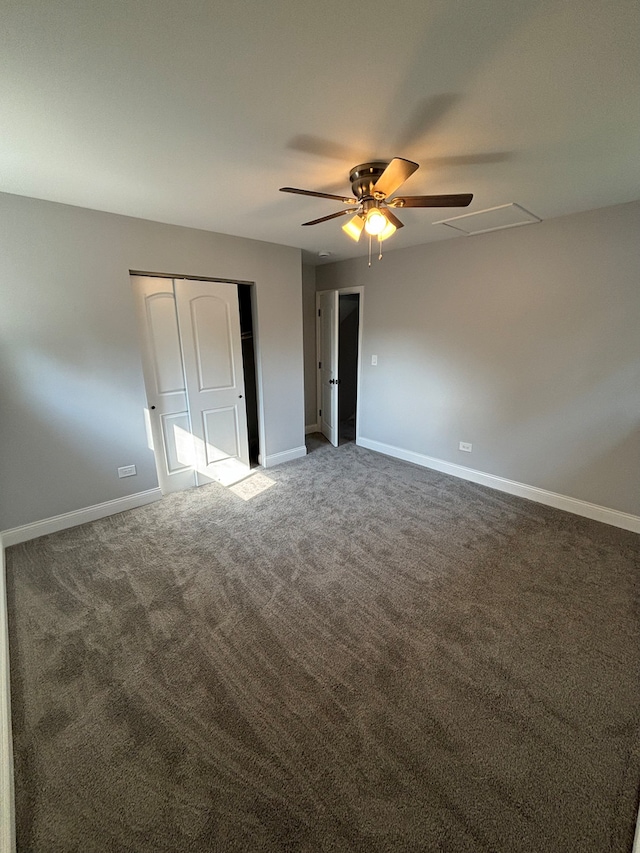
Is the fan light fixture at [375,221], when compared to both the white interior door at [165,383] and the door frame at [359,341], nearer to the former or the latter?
the white interior door at [165,383]

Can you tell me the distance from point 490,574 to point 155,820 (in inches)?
83.2

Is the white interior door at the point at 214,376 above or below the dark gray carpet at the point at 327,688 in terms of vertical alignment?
above

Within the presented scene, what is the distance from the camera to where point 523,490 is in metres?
3.27

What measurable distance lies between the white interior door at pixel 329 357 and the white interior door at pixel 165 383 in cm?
196

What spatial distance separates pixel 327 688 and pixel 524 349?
3.10 metres

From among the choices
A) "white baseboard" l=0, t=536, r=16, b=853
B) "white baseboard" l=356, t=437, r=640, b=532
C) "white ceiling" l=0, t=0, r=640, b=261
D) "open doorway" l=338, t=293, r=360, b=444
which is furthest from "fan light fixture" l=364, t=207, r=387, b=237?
"open doorway" l=338, t=293, r=360, b=444

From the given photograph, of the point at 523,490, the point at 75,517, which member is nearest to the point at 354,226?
the point at 523,490

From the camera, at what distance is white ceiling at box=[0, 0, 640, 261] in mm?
989

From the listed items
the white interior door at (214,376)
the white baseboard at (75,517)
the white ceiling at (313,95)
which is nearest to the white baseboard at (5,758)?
the white baseboard at (75,517)

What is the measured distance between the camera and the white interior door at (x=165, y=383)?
9.91ft

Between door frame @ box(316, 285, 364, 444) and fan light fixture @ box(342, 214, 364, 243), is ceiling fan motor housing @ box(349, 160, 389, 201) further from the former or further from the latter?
door frame @ box(316, 285, 364, 444)

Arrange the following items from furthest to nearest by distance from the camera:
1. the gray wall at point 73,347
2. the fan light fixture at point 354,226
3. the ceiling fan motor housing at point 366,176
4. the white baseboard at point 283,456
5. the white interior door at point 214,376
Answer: the white baseboard at point 283,456, the white interior door at point 214,376, the gray wall at point 73,347, the fan light fixture at point 354,226, the ceiling fan motor housing at point 366,176

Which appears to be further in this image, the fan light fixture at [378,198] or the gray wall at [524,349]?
the gray wall at [524,349]

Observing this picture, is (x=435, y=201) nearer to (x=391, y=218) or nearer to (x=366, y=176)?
(x=391, y=218)
